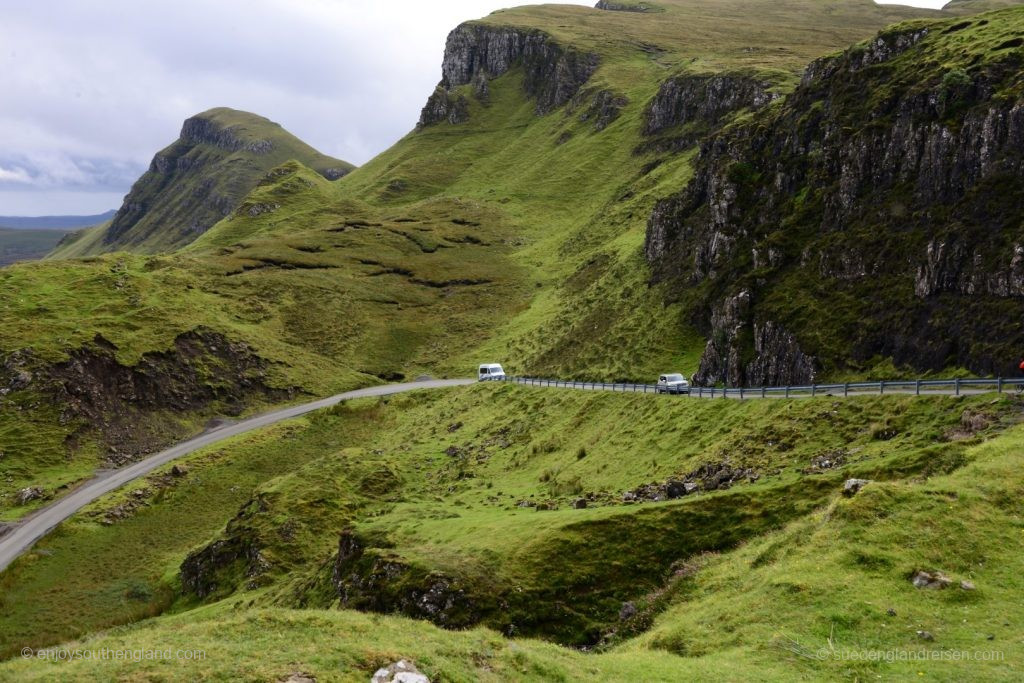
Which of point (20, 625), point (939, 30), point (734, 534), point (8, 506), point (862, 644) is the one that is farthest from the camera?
point (8, 506)

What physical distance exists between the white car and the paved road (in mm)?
50081

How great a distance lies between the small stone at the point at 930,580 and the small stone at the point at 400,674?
1541 cm

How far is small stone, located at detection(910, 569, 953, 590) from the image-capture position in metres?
21.5

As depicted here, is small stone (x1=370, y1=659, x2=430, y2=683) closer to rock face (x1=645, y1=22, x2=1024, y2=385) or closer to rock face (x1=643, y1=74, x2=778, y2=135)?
rock face (x1=645, y1=22, x2=1024, y2=385)

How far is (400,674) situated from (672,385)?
38873 millimetres

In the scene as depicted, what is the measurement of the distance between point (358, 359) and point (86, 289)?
146 ft

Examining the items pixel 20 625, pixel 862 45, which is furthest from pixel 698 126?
pixel 20 625

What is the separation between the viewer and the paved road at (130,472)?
6400cm

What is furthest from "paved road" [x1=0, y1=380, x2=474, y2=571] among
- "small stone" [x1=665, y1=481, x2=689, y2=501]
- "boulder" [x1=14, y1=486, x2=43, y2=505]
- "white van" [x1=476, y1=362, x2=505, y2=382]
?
"small stone" [x1=665, y1=481, x2=689, y2=501]

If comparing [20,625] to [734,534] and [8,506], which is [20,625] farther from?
[734,534]

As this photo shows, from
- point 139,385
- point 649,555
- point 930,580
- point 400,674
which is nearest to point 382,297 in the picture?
point 139,385

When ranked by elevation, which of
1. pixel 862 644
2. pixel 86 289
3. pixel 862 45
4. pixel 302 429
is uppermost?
pixel 862 45

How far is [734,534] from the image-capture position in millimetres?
30359

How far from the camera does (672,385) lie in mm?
53844
